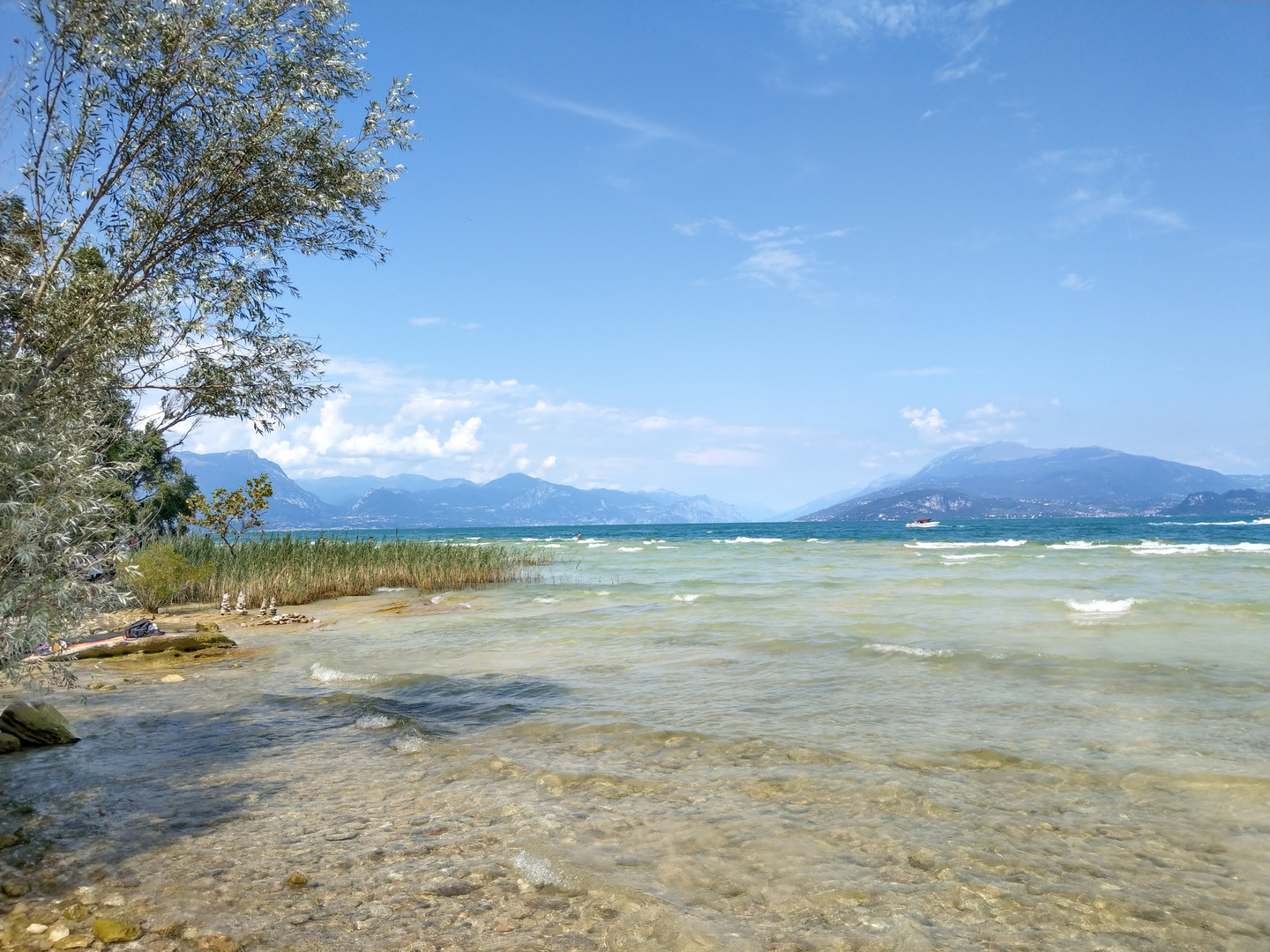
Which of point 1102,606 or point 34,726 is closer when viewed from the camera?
point 34,726

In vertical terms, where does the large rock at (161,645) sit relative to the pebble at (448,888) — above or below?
below

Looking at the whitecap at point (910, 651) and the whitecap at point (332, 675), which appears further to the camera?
the whitecap at point (910, 651)

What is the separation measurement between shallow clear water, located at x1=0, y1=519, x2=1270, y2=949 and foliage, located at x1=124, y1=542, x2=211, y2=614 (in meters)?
7.79

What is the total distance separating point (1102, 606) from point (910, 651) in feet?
31.3

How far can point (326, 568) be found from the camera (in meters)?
24.9

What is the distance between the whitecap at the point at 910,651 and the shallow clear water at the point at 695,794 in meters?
0.11

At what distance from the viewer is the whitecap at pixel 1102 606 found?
60.9ft

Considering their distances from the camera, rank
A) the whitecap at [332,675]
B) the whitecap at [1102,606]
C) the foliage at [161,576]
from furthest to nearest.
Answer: the foliage at [161,576] < the whitecap at [1102,606] < the whitecap at [332,675]

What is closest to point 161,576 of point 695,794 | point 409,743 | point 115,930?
point 409,743

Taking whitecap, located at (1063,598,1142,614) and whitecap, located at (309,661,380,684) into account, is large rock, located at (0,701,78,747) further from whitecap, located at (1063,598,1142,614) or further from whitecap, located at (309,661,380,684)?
whitecap, located at (1063,598,1142,614)

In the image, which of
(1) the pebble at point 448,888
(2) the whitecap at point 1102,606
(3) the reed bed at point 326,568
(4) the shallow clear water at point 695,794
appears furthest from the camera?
(3) the reed bed at point 326,568

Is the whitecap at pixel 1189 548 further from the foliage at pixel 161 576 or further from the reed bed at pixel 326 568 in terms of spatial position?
the foliage at pixel 161 576

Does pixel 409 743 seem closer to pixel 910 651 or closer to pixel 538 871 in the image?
pixel 538 871

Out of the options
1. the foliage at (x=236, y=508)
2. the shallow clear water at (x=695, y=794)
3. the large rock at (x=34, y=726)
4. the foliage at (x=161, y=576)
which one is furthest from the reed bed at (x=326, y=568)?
the large rock at (x=34, y=726)
